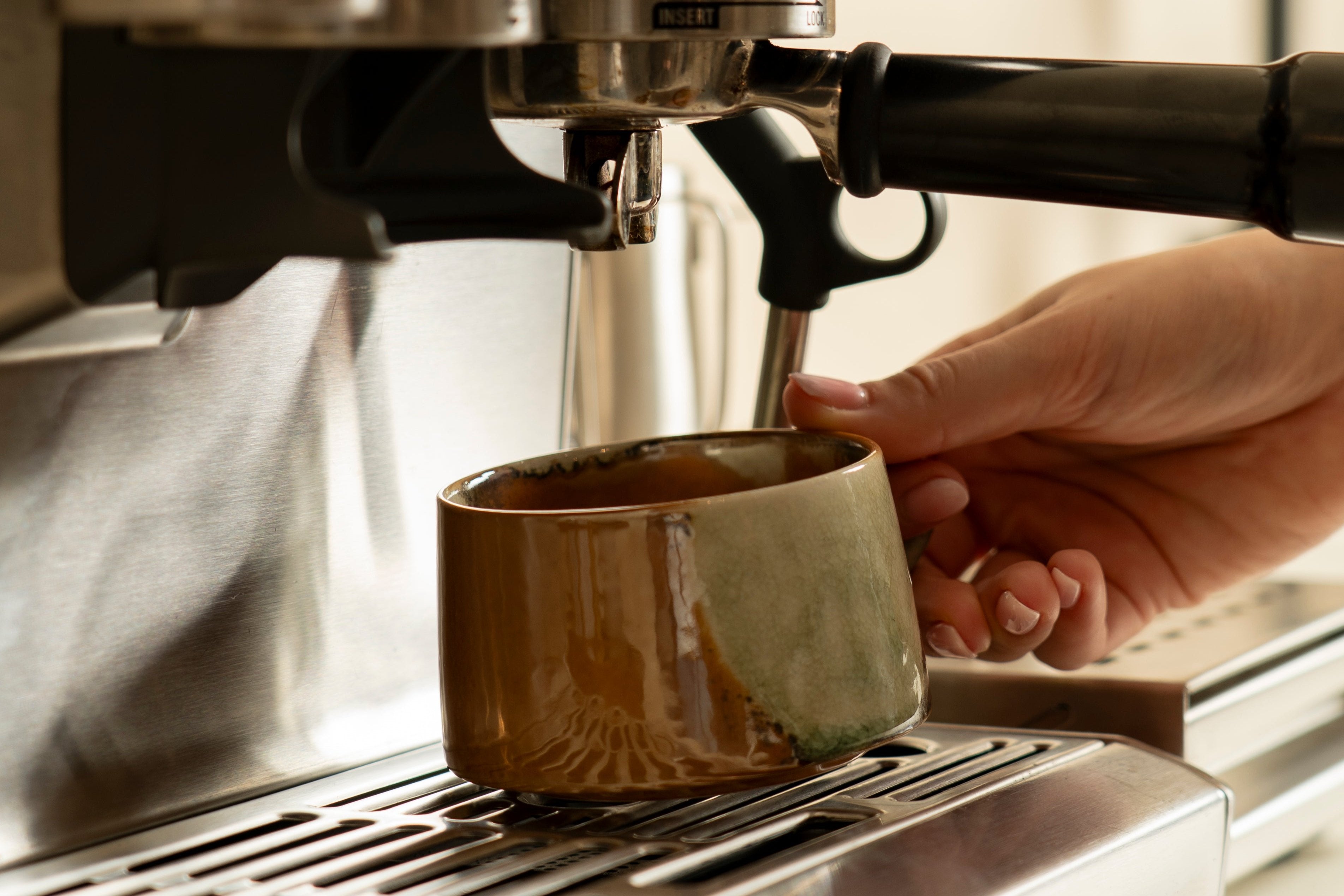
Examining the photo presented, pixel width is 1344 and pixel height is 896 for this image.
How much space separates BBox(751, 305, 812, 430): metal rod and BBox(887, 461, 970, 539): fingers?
40 millimetres

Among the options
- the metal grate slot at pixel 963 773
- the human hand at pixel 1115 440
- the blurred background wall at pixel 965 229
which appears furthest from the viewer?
the blurred background wall at pixel 965 229

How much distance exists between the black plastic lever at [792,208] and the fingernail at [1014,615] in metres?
0.10

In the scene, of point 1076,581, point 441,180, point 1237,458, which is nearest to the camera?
point 441,180

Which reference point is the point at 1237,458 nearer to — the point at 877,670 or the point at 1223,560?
the point at 1223,560

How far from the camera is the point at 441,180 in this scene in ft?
0.76

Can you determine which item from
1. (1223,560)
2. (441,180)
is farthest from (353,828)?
(1223,560)

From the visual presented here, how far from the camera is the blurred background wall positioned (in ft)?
3.00

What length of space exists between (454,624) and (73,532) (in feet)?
0.28

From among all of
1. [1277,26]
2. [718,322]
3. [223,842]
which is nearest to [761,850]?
[223,842]

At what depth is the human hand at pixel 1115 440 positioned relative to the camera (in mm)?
388

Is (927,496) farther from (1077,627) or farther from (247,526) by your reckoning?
(247,526)

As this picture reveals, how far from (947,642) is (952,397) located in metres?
0.07

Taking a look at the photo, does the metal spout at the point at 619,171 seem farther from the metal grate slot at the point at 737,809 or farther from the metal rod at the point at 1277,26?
the metal rod at the point at 1277,26

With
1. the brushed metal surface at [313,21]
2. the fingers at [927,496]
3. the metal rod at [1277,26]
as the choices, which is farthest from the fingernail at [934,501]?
the metal rod at [1277,26]
